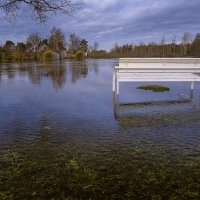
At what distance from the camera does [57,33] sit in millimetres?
114312

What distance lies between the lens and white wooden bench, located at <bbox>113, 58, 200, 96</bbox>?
1309 centimetres

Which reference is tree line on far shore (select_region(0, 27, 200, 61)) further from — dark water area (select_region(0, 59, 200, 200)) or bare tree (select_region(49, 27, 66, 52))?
dark water area (select_region(0, 59, 200, 200))

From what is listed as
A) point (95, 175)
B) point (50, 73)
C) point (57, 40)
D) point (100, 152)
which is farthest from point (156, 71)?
point (57, 40)

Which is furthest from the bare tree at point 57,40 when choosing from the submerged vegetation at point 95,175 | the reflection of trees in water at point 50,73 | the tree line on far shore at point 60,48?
the submerged vegetation at point 95,175

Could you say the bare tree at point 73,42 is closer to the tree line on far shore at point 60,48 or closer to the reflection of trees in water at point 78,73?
the tree line on far shore at point 60,48

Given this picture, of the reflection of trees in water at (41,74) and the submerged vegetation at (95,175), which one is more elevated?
the reflection of trees in water at (41,74)

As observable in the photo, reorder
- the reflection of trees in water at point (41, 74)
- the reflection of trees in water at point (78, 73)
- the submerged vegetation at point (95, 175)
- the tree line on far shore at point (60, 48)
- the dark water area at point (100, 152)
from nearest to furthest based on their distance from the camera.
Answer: the submerged vegetation at point (95, 175) → the dark water area at point (100, 152) → the reflection of trees in water at point (41, 74) → the reflection of trees in water at point (78, 73) → the tree line on far shore at point (60, 48)

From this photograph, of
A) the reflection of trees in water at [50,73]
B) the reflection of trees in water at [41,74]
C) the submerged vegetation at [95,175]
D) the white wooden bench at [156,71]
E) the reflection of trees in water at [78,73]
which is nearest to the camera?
the submerged vegetation at [95,175]

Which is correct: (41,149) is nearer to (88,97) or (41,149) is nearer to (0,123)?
(0,123)

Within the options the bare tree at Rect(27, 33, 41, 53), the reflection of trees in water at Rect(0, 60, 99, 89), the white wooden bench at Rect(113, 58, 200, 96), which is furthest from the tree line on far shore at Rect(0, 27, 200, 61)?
the white wooden bench at Rect(113, 58, 200, 96)

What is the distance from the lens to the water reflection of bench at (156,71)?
515 inches

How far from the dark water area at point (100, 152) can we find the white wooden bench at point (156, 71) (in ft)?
5.17

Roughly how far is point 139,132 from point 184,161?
2283 millimetres

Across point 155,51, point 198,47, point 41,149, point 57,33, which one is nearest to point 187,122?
point 41,149
